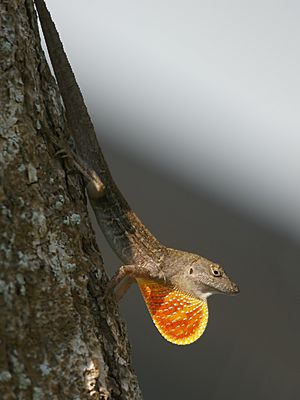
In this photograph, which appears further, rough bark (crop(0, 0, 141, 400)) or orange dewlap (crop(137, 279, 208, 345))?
orange dewlap (crop(137, 279, 208, 345))

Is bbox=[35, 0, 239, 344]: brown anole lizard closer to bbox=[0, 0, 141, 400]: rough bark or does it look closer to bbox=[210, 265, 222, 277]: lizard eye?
bbox=[210, 265, 222, 277]: lizard eye

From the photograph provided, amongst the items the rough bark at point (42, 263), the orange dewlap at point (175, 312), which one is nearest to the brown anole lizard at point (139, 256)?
the orange dewlap at point (175, 312)

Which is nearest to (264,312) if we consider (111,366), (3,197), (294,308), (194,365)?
(294,308)

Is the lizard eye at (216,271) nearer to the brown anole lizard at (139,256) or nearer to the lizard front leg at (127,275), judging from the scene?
the brown anole lizard at (139,256)

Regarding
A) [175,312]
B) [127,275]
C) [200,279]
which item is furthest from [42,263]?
[200,279]

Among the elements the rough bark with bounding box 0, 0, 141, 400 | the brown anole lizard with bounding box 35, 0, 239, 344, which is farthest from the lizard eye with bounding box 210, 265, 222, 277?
the rough bark with bounding box 0, 0, 141, 400

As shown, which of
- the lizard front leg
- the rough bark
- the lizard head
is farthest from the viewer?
the lizard head

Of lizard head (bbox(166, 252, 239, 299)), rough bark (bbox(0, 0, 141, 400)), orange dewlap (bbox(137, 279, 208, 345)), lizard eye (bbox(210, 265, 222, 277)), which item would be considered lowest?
rough bark (bbox(0, 0, 141, 400))

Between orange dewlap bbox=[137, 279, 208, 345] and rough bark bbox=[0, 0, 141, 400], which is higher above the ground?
orange dewlap bbox=[137, 279, 208, 345]

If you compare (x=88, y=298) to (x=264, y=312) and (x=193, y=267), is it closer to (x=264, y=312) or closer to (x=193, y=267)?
(x=193, y=267)

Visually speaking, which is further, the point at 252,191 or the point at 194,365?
the point at 194,365
